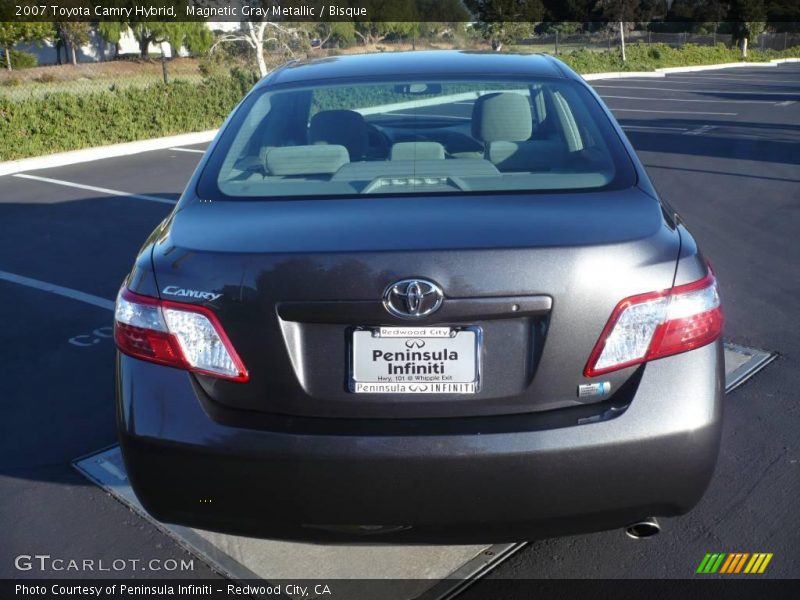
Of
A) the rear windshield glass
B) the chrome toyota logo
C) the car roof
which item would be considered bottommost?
the chrome toyota logo

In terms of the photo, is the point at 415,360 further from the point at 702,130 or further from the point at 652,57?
the point at 652,57

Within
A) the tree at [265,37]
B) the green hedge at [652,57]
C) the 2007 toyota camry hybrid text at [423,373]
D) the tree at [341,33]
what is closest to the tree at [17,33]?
the tree at [341,33]

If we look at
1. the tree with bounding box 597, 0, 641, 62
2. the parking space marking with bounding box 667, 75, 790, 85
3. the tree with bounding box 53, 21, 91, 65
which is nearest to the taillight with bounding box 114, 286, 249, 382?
the parking space marking with bounding box 667, 75, 790, 85

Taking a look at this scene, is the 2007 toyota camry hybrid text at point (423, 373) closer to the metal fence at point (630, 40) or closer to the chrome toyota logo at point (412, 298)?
the chrome toyota logo at point (412, 298)

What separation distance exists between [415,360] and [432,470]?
30 cm

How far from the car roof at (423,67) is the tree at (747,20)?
62913 millimetres

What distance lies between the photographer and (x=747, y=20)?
61.3m

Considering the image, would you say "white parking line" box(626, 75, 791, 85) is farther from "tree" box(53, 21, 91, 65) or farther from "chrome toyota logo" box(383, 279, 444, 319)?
"tree" box(53, 21, 91, 65)

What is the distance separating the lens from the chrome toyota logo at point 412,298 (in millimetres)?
2305

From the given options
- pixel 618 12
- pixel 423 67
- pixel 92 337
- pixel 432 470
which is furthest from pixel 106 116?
pixel 618 12

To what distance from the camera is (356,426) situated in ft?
7.89

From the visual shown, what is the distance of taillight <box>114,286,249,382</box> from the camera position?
7.99 ft

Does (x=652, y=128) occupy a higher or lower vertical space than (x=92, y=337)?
lower

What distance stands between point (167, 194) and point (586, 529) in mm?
9052
